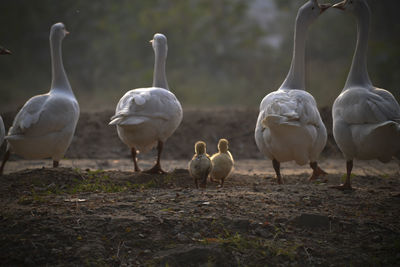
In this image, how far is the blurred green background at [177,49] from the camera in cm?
1858

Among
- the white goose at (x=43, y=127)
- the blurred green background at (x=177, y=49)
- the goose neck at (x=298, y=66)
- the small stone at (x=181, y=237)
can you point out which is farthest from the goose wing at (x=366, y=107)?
the blurred green background at (x=177, y=49)

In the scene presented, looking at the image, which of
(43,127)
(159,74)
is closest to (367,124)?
(159,74)

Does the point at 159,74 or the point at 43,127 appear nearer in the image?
the point at 43,127

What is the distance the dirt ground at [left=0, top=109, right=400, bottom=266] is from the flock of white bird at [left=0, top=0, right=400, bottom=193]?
1.98ft

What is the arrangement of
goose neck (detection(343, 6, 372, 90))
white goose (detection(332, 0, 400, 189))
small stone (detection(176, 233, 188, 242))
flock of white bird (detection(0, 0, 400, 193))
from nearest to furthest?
small stone (detection(176, 233, 188, 242)) < white goose (detection(332, 0, 400, 189)) < flock of white bird (detection(0, 0, 400, 193)) < goose neck (detection(343, 6, 372, 90))

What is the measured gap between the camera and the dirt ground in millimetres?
3723

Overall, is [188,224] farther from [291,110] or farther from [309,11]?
[309,11]

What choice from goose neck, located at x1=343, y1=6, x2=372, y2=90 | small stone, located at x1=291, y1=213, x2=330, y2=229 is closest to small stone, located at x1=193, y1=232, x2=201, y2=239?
small stone, located at x1=291, y1=213, x2=330, y2=229

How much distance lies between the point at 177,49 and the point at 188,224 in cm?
1706

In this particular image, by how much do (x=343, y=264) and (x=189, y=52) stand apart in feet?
58.5

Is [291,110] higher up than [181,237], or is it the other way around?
[291,110]

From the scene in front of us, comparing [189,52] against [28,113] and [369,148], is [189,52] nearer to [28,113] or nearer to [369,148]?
[28,113]

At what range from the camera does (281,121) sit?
17.1 ft

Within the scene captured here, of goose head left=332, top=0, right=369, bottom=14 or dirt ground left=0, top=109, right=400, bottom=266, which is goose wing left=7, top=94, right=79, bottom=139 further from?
goose head left=332, top=0, right=369, bottom=14
